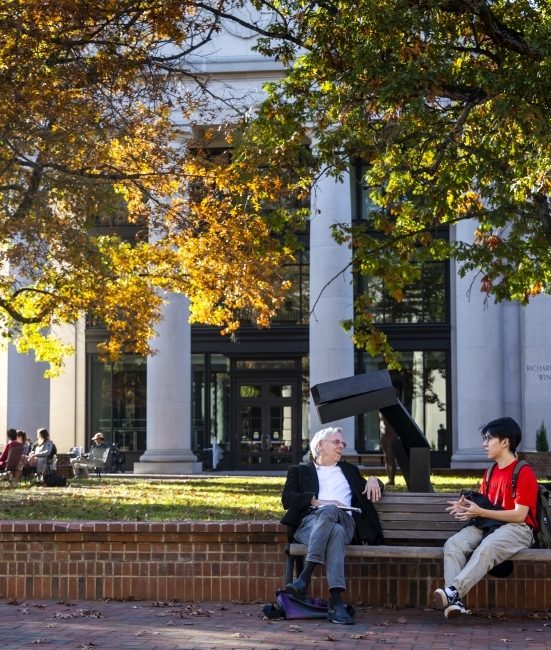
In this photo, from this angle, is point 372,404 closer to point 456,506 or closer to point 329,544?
point 456,506

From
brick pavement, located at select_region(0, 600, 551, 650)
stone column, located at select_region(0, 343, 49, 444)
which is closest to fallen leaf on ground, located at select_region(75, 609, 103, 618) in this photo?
brick pavement, located at select_region(0, 600, 551, 650)

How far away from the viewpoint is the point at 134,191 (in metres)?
19.5

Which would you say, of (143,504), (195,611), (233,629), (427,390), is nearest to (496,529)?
(233,629)

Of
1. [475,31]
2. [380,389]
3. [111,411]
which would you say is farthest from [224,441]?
[380,389]

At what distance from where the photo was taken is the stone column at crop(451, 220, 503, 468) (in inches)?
1215

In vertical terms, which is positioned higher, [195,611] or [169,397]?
[169,397]

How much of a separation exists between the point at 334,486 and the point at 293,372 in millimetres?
28408

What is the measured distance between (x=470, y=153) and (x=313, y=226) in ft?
52.2

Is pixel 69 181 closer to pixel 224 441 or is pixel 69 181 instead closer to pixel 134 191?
pixel 134 191

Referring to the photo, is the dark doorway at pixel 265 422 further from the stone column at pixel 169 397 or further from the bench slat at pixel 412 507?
the bench slat at pixel 412 507

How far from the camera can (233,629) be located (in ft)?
26.1

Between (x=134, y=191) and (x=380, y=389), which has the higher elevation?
(x=134, y=191)

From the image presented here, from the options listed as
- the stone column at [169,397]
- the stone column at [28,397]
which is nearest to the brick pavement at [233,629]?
the stone column at [169,397]

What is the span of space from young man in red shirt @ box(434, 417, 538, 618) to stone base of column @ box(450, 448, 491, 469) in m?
22.6
